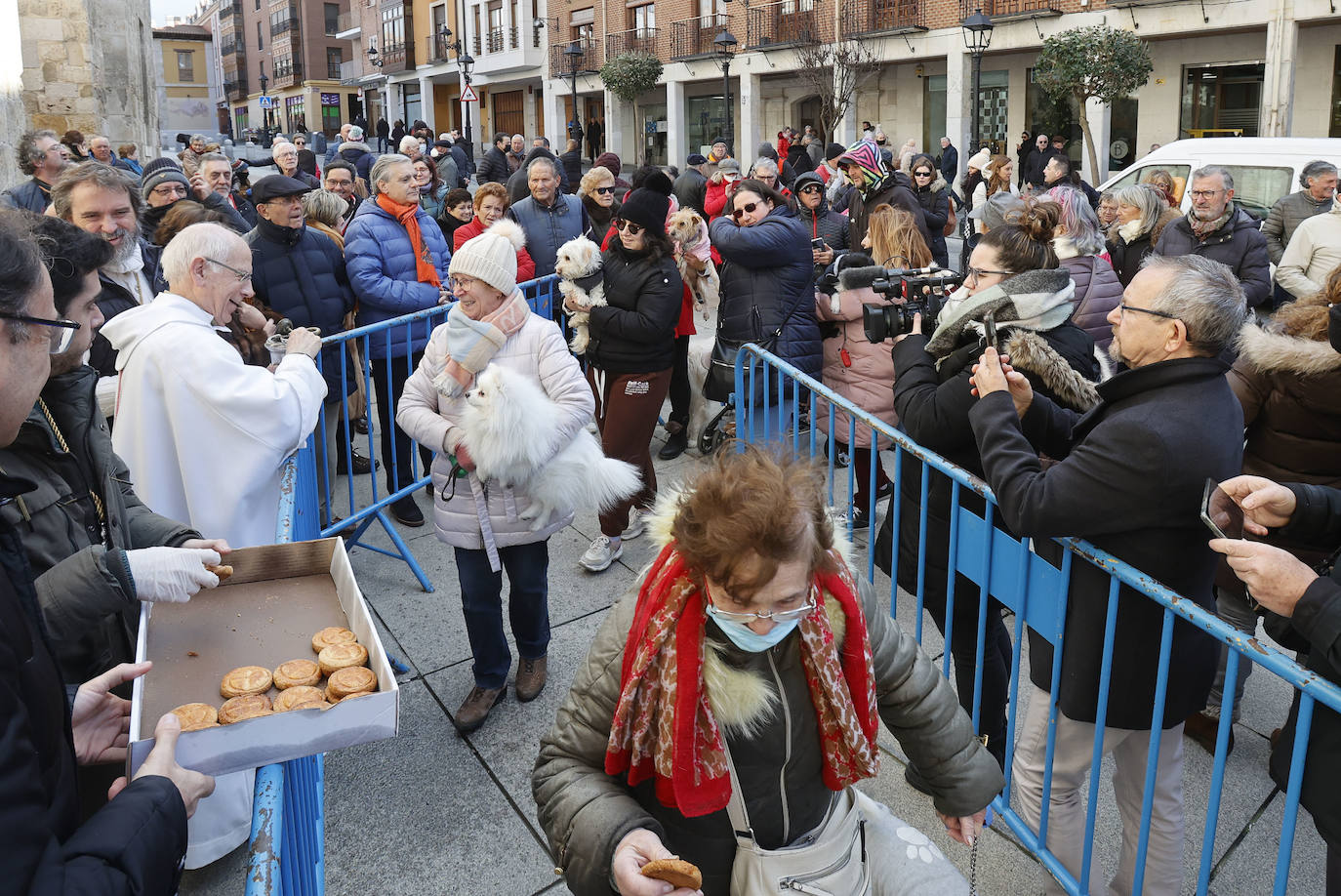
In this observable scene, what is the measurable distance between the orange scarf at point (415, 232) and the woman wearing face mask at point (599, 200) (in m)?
1.73

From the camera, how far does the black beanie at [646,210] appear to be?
5020 millimetres

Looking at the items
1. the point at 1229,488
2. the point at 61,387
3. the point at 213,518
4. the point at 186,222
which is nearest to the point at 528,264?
the point at 186,222

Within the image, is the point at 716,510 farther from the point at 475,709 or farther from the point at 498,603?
the point at 475,709

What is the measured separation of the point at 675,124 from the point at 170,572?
35.0m

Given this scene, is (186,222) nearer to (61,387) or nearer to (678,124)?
(61,387)

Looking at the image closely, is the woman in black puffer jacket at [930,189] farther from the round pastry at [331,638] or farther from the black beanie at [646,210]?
the round pastry at [331,638]

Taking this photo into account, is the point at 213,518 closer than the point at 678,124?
Yes

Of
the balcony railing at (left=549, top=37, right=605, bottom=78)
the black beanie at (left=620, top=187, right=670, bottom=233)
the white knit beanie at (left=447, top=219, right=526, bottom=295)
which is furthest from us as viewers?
the balcony railing at (left=549, top=37, right=605, bottom=78)

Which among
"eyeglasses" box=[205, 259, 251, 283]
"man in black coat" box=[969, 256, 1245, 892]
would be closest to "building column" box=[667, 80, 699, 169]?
"eyeglasses" box=[205, 259, 251, 283]

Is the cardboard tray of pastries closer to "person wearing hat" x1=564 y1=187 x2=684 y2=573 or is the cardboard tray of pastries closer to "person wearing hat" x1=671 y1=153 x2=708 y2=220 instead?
"person wearing hat" x1=564 y1=187 x2=684 y2=573

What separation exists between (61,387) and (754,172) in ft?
30.2

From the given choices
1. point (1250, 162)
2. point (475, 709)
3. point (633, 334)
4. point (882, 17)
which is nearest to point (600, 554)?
point (633, 334)

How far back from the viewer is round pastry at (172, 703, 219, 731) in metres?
1.72

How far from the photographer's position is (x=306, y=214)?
650 cm
